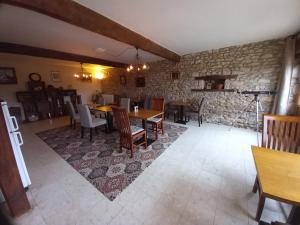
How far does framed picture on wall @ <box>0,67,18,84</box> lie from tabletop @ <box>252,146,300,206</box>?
7692 mm

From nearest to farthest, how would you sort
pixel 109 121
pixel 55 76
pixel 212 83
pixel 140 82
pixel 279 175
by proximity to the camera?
pixel 279 175 < pixel 109 121 < pixel 212 83 < pixel 55 76 < pixel 140 82

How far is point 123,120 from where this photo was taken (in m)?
2.46

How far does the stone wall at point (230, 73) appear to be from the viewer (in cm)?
348

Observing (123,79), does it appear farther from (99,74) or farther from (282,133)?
(282,133)

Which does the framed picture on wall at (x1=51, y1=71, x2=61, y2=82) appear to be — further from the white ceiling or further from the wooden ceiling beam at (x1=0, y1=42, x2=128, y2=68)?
the white ceiling

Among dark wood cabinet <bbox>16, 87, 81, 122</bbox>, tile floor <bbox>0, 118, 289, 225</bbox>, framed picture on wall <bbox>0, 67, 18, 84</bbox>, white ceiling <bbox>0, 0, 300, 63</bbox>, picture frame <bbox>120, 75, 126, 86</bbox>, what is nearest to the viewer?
tile floor <bbox>0, 118, 289, 225</bbox>

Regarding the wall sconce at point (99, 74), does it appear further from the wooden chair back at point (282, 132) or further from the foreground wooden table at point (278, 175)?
the foreground wooden table at point (278, 175)

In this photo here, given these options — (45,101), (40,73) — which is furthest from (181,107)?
(40,73)

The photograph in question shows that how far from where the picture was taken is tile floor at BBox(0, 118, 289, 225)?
4.58ft

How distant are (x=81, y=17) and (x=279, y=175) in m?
2.68

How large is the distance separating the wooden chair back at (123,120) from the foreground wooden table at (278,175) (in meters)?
1.84

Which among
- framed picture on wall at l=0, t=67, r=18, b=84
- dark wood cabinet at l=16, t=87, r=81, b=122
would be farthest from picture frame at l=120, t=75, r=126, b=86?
framed picture on wall at l=0, t=67, r=18, b=84

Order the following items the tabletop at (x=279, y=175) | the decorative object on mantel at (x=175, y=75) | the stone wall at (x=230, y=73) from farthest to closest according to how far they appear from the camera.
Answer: the decorative object on mantel at (x=175, y=75)
the stone wall at (x=230, y=73)
the tabletop at (x=279, y=175)

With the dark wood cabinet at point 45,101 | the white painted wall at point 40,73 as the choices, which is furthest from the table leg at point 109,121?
the dark wood cabinet at point 45,101
